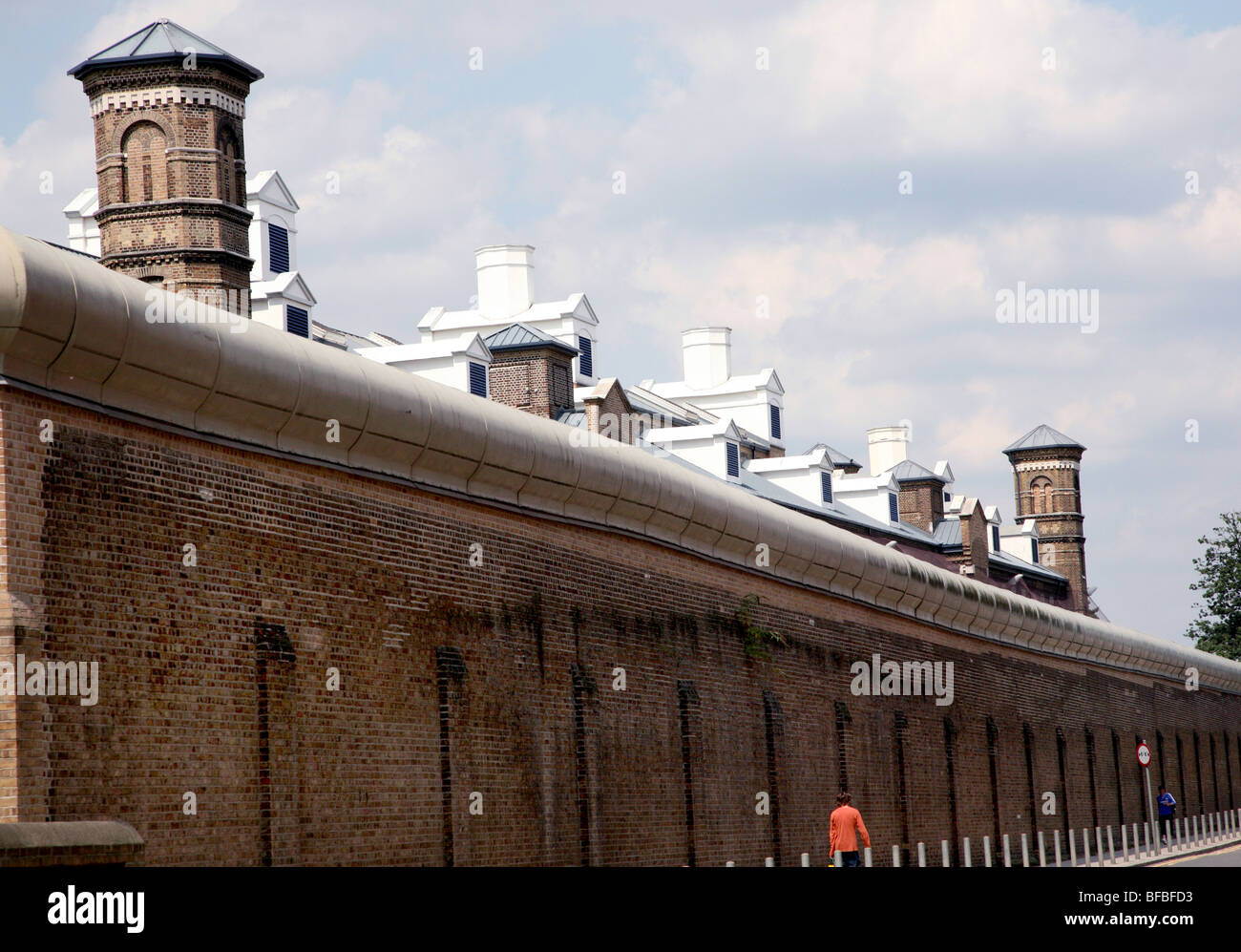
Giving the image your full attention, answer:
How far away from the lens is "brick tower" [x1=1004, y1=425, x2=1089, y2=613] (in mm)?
71688

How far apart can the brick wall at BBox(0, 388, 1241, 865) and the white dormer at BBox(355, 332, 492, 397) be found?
17.6 meters

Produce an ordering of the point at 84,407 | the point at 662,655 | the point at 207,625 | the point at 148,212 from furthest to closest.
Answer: the point at 148,212 < the point at 662,655 < the point at 207,625 < the point at 84,407

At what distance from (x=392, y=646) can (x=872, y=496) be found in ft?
148

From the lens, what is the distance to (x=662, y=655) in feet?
→ 68.8

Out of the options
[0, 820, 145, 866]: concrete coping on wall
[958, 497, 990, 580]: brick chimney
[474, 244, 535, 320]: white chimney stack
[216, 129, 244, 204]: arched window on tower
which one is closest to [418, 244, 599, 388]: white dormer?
[474, 244, 535, 320]: white chimney stack

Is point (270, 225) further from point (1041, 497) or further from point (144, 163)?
point (1041, 497)

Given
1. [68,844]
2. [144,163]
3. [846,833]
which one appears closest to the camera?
[68,844]

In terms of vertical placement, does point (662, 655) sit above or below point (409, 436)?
below

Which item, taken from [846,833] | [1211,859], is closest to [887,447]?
[1211,859]

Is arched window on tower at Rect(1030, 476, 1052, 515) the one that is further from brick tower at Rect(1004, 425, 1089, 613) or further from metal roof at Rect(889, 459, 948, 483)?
metal roof at Rect(889, 459, 948, 483)

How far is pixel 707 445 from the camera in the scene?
50281mm
